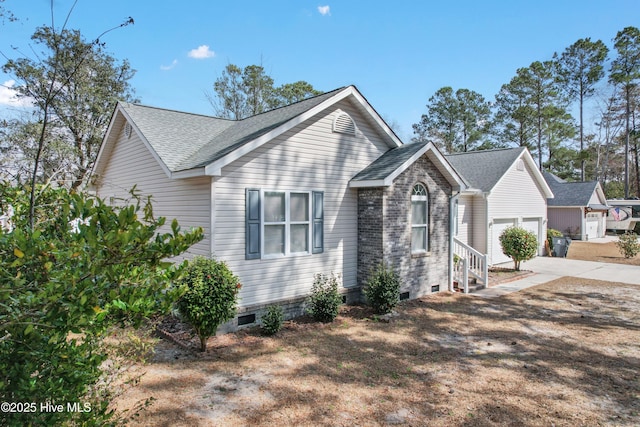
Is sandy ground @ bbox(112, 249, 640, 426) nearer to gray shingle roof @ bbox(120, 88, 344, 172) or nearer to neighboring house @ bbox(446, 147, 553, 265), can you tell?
gray shingle roof @ bbox(120, 88, 344, 172)

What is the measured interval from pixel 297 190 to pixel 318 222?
985mm

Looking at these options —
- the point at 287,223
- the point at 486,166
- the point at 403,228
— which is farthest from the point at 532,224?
the point at 287,223

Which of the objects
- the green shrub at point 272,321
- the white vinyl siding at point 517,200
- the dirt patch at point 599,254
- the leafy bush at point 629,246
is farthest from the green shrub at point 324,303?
the leafy bush at point 629,246

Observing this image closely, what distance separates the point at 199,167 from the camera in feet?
23.9

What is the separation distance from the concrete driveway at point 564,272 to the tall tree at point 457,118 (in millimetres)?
28420

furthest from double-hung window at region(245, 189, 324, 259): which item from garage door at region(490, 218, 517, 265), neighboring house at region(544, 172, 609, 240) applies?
neighboring house at region(544, 172, 609, 240)

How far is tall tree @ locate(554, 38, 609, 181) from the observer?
37.2 metres

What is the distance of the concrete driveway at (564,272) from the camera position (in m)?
12.7

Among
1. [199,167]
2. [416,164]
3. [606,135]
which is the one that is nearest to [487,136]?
[606,135]

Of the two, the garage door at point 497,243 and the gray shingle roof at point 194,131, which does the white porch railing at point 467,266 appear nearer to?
the garage door at point 497,243

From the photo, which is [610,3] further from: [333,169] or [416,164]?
[333,169]

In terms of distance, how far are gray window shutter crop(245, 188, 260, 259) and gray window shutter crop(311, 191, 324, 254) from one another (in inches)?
61.6

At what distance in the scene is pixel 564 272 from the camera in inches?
613

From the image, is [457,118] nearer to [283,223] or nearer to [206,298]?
[283,223]
